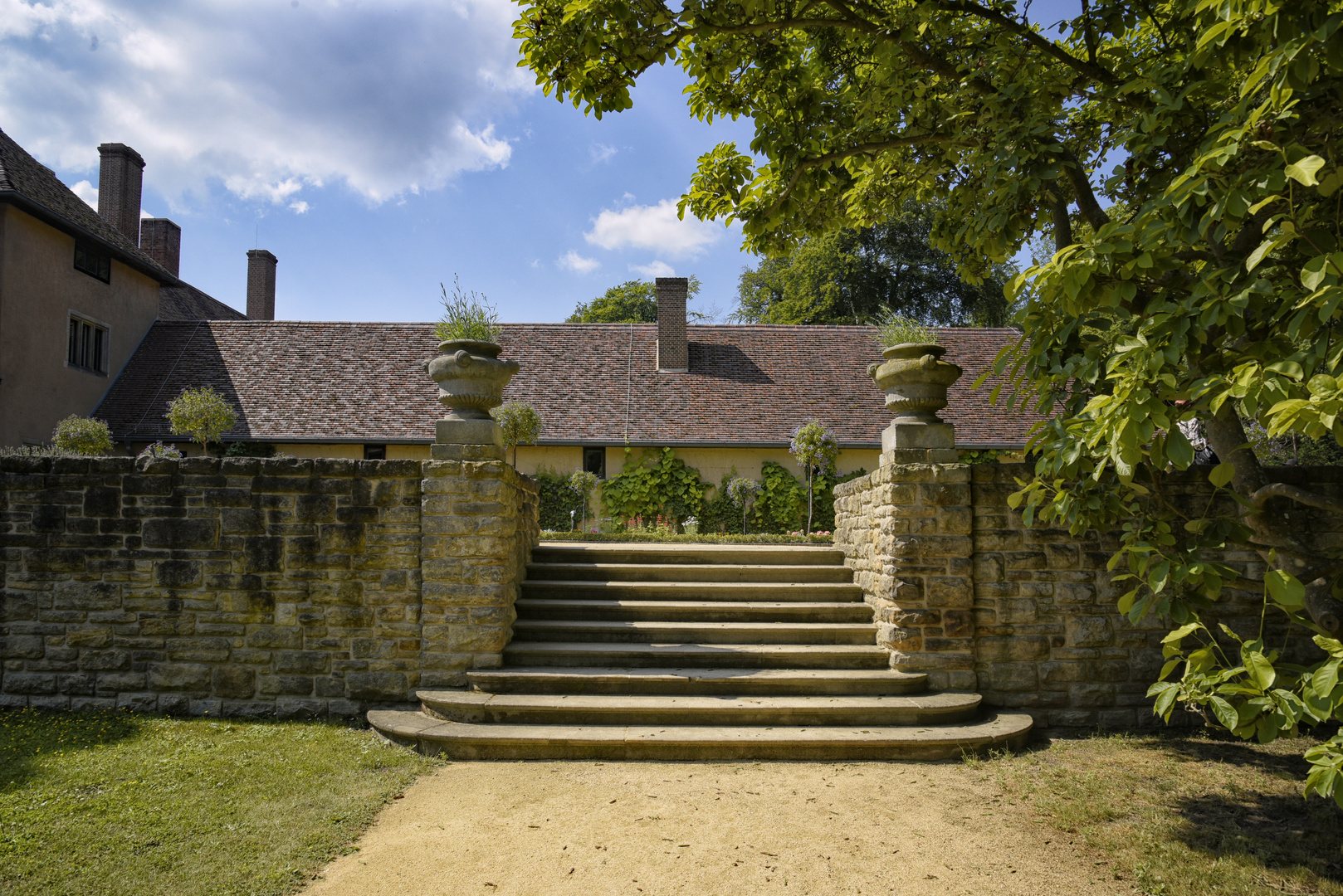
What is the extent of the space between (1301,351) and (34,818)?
6.47 meters

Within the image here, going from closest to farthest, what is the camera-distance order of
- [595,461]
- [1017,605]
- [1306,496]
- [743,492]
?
[1306,496], [1017,605], [743,492], [595,461]

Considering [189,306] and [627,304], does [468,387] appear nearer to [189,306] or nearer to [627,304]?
Answer: [189,306]

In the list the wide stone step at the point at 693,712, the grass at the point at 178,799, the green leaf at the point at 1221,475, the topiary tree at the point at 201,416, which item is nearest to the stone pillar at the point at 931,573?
the wide stone step at the point at 693,712

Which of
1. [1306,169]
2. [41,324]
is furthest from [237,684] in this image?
[41,324]

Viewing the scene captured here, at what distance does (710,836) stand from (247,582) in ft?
14.2

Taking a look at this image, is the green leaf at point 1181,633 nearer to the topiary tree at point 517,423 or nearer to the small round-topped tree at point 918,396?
the small round-topped tree at point 918,396

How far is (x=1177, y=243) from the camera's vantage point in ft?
11.0

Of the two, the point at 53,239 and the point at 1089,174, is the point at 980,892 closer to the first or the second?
the point at 1089,174

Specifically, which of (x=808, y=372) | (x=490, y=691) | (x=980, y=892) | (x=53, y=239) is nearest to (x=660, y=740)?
(x=490, y=691)

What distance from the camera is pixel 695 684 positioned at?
5.69m

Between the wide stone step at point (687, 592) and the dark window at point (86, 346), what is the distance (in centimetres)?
1556

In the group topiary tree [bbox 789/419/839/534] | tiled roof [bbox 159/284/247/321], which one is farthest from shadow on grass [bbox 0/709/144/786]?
tiled roof [bbox 159/284/247/321]

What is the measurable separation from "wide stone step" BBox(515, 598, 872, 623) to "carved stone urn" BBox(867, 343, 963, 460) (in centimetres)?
157

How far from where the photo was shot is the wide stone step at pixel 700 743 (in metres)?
5.06
